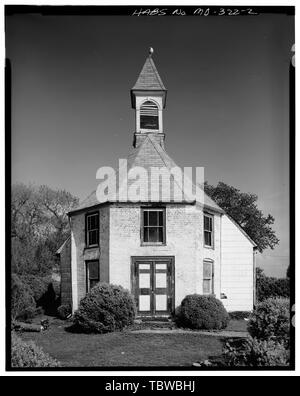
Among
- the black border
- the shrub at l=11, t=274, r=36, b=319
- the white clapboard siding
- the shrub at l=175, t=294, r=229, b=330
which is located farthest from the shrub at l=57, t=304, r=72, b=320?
the white clapboard siding

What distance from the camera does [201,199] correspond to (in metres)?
14.2

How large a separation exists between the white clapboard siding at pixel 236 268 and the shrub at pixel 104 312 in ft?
10.9

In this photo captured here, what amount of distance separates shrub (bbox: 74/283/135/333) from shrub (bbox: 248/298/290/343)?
13.4 ft

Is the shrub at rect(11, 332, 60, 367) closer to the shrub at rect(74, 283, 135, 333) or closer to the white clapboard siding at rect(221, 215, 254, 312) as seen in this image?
the shrub at rect(74, 283, 135, 333)

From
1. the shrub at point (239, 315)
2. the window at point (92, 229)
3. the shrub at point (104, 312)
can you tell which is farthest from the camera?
the window at point (92, 229)

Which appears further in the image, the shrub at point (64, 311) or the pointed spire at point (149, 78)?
the shrub at point (64, 311)

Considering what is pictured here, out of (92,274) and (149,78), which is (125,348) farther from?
(149,78)

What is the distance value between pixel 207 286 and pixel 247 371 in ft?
17.9

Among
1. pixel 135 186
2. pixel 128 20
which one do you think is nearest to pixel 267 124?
pixel 128 20

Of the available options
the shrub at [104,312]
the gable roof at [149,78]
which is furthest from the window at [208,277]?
the gable roof at [149,78]

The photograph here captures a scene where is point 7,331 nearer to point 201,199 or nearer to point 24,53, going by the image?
point 24,53

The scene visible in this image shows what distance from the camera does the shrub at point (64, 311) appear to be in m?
14.0

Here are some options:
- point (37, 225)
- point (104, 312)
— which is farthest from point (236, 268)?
point (37, 225)

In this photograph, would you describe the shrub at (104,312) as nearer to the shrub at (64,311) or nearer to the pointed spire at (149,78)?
the shrub at (64,311)
